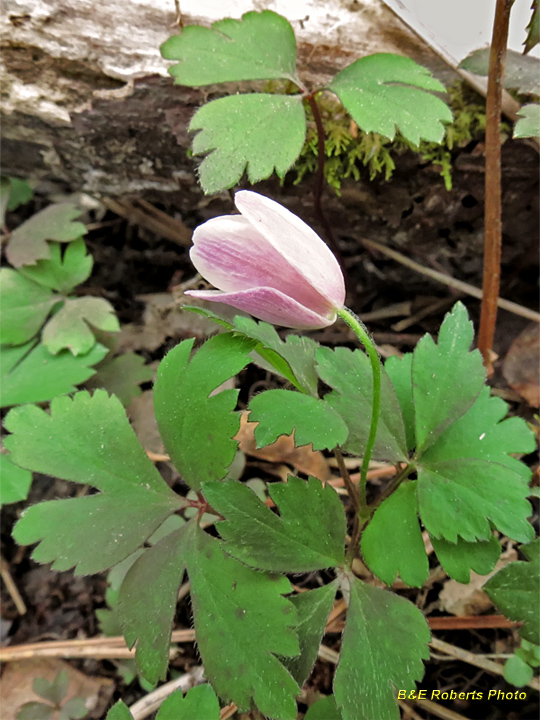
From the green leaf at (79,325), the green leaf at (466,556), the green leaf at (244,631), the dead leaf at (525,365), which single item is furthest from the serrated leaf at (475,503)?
the green leaf at (79,325)

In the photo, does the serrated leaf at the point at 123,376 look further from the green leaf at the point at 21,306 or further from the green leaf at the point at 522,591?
the green leaf at the point at 522,591

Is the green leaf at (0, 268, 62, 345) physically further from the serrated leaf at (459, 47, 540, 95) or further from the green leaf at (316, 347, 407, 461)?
the serrated leaf at (459, 47, 540, 95)

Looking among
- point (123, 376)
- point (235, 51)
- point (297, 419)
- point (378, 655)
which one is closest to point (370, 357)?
point (297, 419)

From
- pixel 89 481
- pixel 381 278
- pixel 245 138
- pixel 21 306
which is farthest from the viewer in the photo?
pixel 381 278

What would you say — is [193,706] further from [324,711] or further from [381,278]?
[381,278]

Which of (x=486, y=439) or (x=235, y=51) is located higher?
(x=235, y=51)

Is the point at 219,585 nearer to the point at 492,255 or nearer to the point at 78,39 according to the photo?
the point at 492,255
